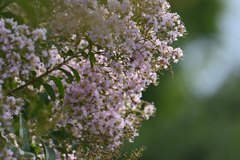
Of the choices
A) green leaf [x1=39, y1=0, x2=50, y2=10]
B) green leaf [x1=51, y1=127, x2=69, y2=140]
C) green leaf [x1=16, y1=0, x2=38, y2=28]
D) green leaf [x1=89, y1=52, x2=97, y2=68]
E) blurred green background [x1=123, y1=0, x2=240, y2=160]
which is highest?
blurred green background [x1=123, y1=0, x2=240, y2=160]

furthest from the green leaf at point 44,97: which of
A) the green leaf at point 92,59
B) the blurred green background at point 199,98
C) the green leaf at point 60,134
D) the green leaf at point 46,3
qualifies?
the blurred green background at point 199,98

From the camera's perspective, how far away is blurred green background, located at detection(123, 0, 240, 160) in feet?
41.0

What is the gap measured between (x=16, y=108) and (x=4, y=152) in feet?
0.77

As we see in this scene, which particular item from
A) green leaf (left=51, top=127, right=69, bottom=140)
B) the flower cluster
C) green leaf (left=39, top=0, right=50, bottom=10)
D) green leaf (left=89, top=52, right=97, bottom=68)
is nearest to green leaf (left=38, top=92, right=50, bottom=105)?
the flower cluster

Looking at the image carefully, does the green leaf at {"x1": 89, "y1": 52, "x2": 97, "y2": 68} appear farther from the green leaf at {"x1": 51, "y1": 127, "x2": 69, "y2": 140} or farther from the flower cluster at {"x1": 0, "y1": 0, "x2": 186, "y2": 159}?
the green leaf at {"x1": 51, "y1": 127, "x2": 69, "y2": 140}

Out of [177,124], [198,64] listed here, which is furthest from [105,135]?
[198,64]

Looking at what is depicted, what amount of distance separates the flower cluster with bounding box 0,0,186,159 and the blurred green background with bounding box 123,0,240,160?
31.0ft

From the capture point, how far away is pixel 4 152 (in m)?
1.58

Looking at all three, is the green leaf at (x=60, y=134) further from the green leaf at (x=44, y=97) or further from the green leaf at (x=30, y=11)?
the green leaf at (x=30, y=11)

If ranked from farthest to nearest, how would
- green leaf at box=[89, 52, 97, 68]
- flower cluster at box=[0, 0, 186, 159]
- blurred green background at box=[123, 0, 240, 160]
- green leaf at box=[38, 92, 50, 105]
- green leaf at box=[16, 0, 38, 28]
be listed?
blurred green background at box=[123, 0, 240, 160] → green leaf at box=[38, 92, 50, 105] → green leaf at box=[89, 52, 97, 68] → green leaf at box=[16, 0, 38, 28] → flower cluster at box=[0, 0, 186, 159]

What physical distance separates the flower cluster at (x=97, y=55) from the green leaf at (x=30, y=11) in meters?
0.09

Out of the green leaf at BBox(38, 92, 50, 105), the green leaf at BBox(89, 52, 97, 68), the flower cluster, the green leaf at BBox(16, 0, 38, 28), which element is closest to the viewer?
the flower cluster

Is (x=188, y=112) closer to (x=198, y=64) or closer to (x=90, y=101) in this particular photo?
(x=198, y=64)

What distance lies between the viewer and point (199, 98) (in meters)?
13.2
